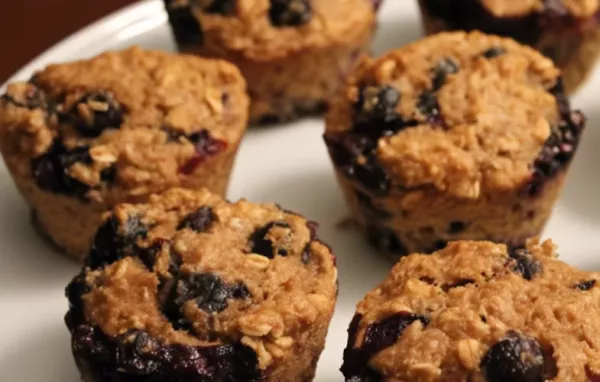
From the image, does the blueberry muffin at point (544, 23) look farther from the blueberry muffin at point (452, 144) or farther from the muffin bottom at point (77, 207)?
the muffin bottom at point (77, 207)

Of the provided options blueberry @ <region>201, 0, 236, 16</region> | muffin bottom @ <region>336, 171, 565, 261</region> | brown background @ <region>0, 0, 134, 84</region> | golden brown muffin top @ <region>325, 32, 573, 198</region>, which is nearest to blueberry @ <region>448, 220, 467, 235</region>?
muffin bottom @ <region>336, 171, 565, 261</region>

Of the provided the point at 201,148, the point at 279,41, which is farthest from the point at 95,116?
the point at 279,41

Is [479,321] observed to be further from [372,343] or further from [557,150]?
[557,150]

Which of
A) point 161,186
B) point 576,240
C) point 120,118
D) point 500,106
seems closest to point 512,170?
point 500,106

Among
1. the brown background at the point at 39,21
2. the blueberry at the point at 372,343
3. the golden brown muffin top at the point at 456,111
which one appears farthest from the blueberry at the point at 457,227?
the brown background at the point at 39,21

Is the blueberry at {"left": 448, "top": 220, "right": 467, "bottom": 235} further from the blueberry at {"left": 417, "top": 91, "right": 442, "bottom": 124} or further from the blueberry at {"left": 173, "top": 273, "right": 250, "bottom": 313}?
the blueberry at {"left": 173, "top": 273, "right": 250, "bottom": 313}

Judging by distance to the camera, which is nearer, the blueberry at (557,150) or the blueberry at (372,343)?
the blueberry at (372,343)

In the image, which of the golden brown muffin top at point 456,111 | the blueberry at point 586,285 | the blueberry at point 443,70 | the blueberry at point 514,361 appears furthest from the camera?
the blueberry at point 443,70
